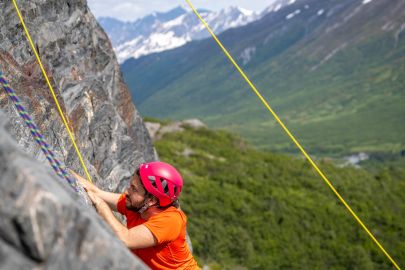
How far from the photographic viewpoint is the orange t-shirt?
18.1 feet

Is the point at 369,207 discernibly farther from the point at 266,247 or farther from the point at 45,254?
the point at 45,254

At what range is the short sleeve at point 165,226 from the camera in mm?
5484

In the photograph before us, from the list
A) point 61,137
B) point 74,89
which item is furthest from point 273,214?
point 61,137

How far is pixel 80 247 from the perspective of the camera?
132 inches

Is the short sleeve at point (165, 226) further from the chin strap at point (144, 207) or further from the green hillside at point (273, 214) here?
the green hillside at point (273, 214)

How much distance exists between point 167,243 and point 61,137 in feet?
14.7

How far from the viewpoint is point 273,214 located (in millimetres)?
45500

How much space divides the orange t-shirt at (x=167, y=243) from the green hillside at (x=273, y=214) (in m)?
29.1

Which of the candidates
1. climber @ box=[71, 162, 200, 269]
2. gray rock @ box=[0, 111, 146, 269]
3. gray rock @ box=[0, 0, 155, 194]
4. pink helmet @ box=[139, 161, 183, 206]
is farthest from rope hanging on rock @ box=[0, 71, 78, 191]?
gray rock @ box=[0, 111, 146, 269]

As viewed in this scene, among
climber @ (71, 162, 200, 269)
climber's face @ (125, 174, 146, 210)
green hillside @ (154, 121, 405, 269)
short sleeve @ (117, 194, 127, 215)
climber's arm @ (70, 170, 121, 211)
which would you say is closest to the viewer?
climber @ (71, 162, 200, 269)

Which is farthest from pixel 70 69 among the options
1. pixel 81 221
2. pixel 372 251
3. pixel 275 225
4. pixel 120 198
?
pixel 372 251

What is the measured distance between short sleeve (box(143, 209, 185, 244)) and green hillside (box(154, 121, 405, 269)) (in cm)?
2941

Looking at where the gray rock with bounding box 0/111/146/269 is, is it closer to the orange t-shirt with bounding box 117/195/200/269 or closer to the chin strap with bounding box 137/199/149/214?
the orange t-shirt with bounding box 117/195/200/269

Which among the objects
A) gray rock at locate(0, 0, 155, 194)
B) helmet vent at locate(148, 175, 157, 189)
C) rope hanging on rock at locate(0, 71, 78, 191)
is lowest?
gray rock at locate(0, 0, 155, 194)
